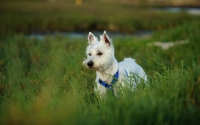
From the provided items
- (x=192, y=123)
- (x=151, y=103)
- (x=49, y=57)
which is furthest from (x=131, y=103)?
(x=49, y=57)

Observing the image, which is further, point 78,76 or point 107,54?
point 78,76

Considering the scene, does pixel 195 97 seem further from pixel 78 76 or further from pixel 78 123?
pixel 78 76

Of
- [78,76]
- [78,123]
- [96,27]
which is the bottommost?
[78,123]

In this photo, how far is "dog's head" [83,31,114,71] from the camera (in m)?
5.64

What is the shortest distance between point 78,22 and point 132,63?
1229 inches

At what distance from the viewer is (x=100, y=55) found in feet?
19.2

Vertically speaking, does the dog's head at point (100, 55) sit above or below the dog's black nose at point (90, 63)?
above

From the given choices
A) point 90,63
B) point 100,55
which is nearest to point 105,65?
point 100,55

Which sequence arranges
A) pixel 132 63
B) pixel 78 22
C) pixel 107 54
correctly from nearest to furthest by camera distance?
pixel 107 54 → pixel 132 63 → pixel 78 22

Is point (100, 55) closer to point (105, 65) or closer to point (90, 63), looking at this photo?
point (105, 65)

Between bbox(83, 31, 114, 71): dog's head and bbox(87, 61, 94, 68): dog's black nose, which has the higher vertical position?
bbox(83, 31, 114, 71): dog's head

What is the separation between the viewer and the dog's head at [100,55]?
564 cm

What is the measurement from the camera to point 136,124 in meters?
3.41

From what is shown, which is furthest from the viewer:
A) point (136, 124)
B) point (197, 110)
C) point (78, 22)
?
point (78, 22)
